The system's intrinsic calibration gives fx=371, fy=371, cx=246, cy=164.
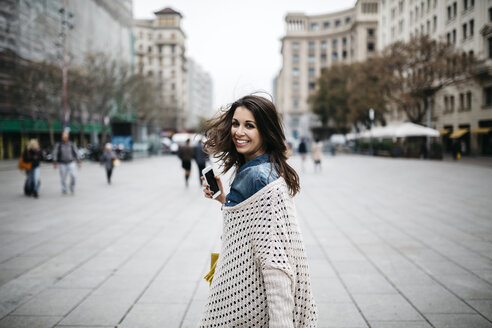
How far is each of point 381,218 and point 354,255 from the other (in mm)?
2882

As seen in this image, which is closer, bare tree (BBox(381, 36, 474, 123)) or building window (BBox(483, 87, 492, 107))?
bare tree (BBox(381, 36, 474, 123))

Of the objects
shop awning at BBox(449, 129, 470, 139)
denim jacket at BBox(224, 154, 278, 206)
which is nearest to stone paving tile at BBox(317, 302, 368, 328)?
denim jacket at BBox(224, 154, 278, 206)

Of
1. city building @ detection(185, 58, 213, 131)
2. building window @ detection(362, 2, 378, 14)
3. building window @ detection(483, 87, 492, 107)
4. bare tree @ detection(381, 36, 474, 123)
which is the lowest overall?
building window @ detection(483, 87, 492, 107)

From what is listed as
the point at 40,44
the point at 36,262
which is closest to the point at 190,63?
the point at 40,44

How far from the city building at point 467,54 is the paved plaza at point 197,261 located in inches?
996

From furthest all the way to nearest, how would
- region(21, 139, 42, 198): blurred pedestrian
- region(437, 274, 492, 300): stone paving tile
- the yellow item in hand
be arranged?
1. region(21, 139, 42, 198): blurred pedestrian
2. region(437, 274, 492, 300): stone paving tile
3. the yellow item in hand

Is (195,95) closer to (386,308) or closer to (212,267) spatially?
(386,308)

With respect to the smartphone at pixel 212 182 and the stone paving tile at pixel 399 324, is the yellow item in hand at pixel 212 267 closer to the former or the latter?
the smartphone at pixel 212 182

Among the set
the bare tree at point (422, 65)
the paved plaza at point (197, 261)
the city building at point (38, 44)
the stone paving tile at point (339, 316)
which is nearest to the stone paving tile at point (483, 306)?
the paved plaza at point (197, 261)

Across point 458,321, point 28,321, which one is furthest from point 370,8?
point 28,321

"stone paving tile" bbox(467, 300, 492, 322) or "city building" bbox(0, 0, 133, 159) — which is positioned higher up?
"city building" bbox(0, 0, 133, 159)

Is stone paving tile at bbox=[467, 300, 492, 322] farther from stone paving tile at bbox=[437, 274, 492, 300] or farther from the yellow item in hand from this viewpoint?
the yellow item in hand

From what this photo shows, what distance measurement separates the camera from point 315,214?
853 cm

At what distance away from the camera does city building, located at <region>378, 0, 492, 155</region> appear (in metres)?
31.1
